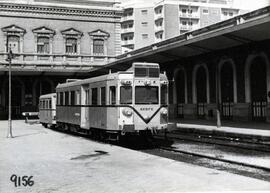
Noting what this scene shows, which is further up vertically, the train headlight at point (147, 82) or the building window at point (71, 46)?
the building window at point (71, 46)

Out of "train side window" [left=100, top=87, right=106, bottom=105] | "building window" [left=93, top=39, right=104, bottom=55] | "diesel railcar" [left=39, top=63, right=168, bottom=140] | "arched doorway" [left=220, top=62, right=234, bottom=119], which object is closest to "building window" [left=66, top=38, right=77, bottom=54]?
"building window" [left=93, top=39, right=104, bottom=55]

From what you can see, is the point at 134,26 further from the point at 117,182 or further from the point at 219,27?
the point at 117,182

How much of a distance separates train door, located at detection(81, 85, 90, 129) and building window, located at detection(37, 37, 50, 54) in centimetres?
2482

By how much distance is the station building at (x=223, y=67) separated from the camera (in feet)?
62.2

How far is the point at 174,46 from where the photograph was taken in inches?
829

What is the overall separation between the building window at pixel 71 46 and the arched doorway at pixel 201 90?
1833 centimetres

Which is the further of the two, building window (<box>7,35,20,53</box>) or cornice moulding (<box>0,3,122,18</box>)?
cornice moulding (<box>0,3,122,18</box>)

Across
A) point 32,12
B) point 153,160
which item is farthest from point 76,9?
point 153,160

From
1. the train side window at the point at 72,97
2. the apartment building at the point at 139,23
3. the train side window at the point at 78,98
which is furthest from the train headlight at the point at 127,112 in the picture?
the apartment building at the point at 139,23

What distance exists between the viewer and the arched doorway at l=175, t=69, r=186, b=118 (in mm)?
28359

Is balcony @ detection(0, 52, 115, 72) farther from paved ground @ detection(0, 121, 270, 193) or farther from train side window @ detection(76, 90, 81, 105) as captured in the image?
paved ground @ detection(0, 121, 270, 193)

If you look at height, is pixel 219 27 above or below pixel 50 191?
above

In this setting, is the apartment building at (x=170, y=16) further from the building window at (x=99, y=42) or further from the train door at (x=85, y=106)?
the train door at (x=85, y=106)

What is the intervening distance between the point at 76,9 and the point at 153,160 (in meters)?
33.0
